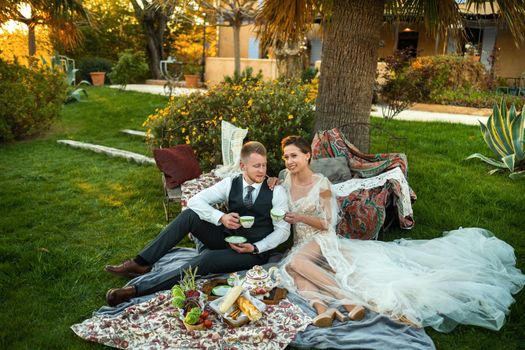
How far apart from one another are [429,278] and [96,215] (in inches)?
159

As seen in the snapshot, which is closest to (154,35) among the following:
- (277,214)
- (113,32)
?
(113,32)

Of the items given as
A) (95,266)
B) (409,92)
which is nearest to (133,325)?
(95,266)

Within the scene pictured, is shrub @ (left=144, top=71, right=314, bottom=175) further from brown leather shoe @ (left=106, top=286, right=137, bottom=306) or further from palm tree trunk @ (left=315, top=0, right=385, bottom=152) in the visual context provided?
brown leather shoe @ (left=106, top=286, right=137, bottom=306)

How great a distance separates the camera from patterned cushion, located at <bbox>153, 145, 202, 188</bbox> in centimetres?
580

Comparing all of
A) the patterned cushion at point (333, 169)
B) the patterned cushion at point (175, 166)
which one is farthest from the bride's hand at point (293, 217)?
the patterned cushion at point (175, 166)

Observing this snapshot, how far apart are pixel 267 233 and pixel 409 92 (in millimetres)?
5981

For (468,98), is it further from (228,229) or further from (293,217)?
(228,229)

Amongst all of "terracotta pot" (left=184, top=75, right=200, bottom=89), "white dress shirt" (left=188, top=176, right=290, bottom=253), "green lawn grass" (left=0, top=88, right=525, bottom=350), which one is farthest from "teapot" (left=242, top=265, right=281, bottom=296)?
"terracotta pot" (left=184, top=75, right=200, bottom=89)

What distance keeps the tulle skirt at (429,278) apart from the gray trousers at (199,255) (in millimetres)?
406

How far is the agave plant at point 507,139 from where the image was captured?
722cm

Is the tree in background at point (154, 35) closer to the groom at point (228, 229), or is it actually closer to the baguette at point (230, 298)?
the groom at point (228, 229)

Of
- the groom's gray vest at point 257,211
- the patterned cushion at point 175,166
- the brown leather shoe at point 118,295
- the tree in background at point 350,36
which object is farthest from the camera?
the tree in background at point 350,36

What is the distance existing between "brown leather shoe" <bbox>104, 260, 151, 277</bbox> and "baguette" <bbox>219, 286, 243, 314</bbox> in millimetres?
1004

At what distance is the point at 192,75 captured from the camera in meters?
20.4
